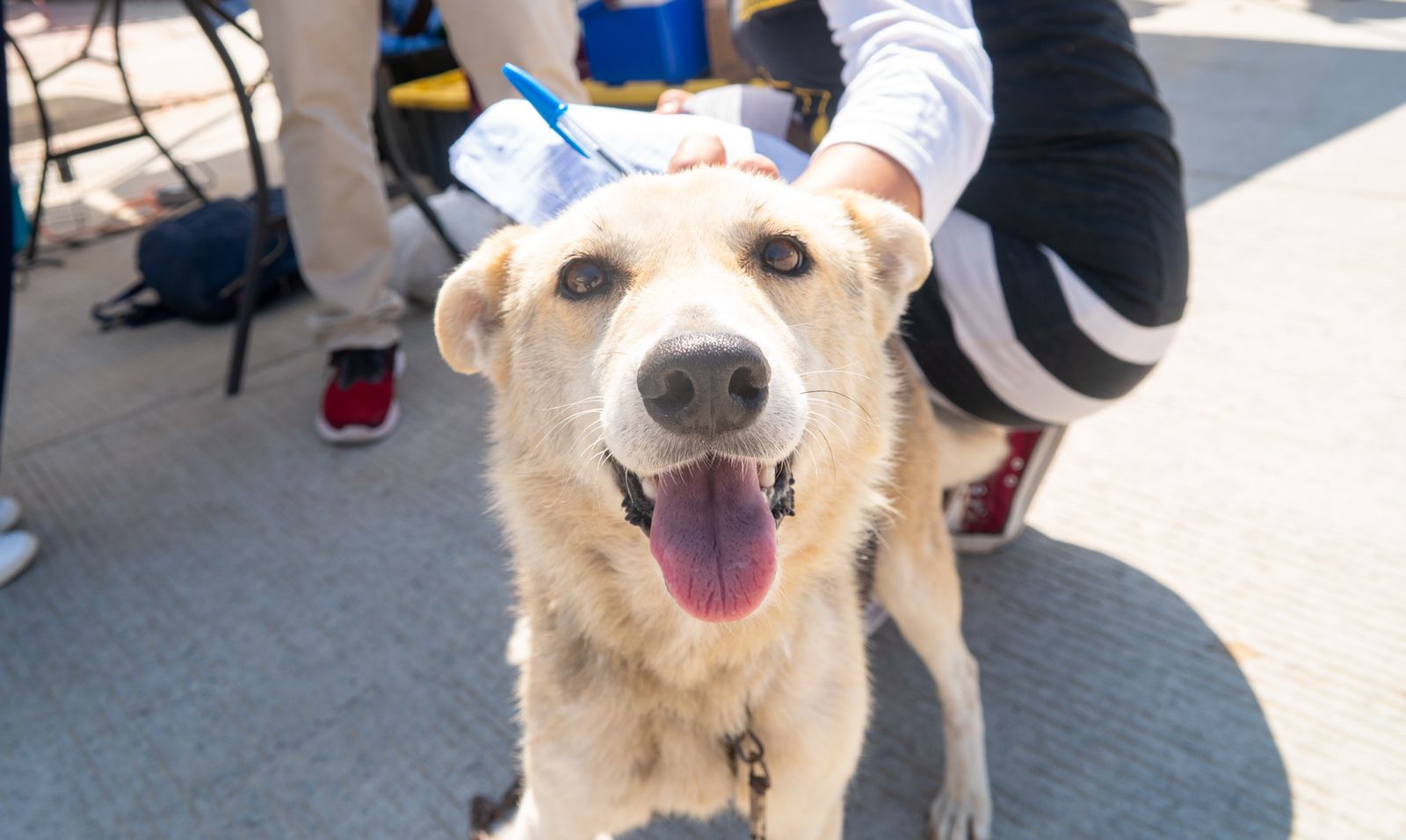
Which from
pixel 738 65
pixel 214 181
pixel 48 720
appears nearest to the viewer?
pixel 48 720

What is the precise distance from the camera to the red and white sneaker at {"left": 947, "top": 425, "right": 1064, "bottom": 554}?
2471 millimetres

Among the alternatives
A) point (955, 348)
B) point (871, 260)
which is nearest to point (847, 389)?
point (871, 260)

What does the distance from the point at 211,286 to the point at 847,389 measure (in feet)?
12.6

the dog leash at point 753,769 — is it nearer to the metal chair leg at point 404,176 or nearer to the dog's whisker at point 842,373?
the dog's whisker at point 842,373

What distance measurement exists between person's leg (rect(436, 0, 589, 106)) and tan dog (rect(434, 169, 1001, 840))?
1460mm

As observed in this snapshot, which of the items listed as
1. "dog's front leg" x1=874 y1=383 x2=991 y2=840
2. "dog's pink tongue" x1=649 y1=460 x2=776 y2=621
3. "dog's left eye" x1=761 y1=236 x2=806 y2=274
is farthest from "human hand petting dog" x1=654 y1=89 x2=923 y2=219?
"dog's pink tongue" x1=649 y1=460 x2=776 y2=621

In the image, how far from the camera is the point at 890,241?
5.39 feet

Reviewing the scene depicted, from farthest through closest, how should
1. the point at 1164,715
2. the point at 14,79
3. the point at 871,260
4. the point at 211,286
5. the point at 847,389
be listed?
1. the point at 14,79
2. the point at 211,286
3. the point at 1164,715
4. the point at 871,260
5. the point at 847,389

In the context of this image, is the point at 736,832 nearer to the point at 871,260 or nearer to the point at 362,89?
the point at 871,260

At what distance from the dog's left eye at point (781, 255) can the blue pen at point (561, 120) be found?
1.16 ft

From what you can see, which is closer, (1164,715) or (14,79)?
(1164,715)

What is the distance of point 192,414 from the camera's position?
3541mm

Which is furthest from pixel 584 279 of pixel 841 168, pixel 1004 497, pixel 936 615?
pixel 1004 497

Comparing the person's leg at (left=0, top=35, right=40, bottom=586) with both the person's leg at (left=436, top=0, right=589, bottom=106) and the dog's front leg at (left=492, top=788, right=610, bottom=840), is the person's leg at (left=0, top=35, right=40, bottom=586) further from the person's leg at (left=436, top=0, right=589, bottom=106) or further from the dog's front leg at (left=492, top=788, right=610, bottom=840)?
the dog's front leg at (left=492, top=788, right=610, bottom=840)
